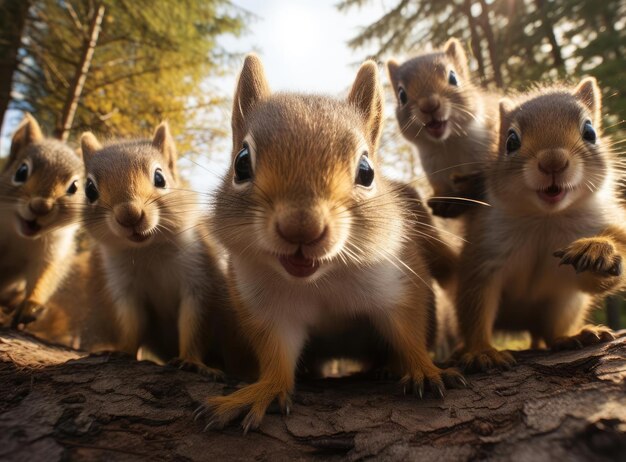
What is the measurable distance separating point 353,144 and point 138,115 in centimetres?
876

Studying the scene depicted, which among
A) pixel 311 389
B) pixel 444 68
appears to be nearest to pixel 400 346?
pixel 311 389

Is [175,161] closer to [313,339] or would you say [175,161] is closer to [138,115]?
[313,339]

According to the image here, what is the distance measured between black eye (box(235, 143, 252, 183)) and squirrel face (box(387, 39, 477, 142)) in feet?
7.22

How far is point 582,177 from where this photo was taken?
2936mm

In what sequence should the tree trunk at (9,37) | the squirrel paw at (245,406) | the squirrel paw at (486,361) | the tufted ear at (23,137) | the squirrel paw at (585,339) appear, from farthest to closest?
the tree trunk at (9,37) → the tufted ear at (23,137) → the squirrel paw at (585,339) → the squirrel paw at (486,361) → the squirrel paw at (245,406)

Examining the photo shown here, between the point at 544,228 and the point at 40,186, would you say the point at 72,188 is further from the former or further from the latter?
the point at 544,228

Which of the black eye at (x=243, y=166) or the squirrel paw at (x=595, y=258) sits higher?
the black eye at (x=243, y=166)

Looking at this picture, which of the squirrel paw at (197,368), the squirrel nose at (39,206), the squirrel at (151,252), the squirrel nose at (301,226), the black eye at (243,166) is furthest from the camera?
the squirrel nose at (39,206)

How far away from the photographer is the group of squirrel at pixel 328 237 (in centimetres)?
230

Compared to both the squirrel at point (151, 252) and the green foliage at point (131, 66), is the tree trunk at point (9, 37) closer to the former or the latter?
the green foliage at point (131, 66)

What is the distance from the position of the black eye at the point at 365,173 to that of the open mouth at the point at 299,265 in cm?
54

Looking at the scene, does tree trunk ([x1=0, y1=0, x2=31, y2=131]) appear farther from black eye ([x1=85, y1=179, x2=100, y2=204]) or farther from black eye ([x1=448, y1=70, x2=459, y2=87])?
black eye ([x1=448, y1=70, x2=459, y2=87])

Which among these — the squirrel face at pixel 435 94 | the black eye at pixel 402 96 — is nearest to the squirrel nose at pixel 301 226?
the squirrel face at pixel 435 94

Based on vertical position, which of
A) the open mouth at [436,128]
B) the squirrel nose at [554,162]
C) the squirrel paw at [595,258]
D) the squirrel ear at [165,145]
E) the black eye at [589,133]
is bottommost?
the squirrel paw at [595,258]
